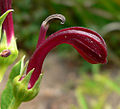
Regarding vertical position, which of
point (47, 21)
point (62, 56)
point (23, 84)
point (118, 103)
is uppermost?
point (47, 21)

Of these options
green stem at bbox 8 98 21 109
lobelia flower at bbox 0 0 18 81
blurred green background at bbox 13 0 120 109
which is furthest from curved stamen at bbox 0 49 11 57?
blurred green background at bbox 13 0 120 109

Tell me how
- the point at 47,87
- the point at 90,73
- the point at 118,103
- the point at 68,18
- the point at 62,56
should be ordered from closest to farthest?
the point at 118,103 → the point at 47,87 → the point at 90,73 → the point at 62,56 → the point at 68,18

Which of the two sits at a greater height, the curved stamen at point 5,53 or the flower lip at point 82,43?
the flower lip at point 82,43

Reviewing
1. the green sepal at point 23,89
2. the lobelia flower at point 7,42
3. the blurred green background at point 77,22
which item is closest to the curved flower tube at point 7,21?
the lobelia flower at point 7,42

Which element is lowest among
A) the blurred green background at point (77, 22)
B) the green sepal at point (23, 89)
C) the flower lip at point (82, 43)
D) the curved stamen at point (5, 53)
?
the blurred green background at point (77, 22)

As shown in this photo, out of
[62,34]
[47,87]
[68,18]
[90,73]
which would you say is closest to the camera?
[62,34]

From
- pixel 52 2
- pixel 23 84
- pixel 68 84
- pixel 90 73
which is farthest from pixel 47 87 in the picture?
pixel 23 84

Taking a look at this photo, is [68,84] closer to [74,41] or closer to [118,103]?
[118,103]

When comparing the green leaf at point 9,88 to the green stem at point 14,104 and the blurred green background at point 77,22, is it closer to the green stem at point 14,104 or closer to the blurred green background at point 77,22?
the green stem at point 14,104

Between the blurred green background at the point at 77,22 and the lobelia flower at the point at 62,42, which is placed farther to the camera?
the blurred green background at the point at 77,22
